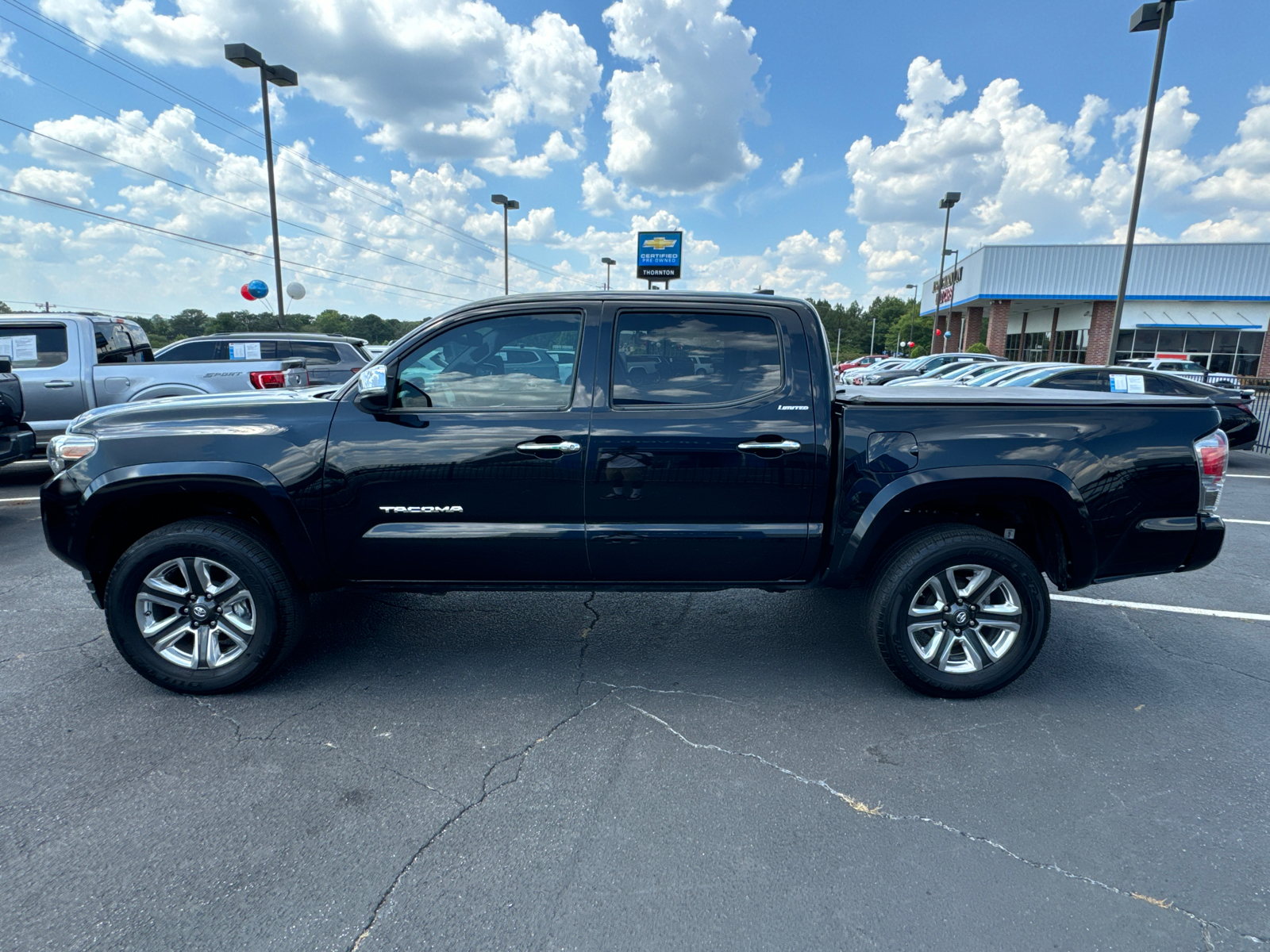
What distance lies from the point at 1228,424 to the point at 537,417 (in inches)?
457

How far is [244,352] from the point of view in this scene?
420 inches

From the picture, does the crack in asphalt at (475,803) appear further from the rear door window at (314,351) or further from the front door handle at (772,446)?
the rear door window at (314,351)

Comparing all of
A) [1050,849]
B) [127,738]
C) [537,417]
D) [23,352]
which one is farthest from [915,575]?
[23,352]

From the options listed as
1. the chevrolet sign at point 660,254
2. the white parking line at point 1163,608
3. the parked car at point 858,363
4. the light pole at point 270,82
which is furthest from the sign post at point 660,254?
the white parking line at point 1163,608

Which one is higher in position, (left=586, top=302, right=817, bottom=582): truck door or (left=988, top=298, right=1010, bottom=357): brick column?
(left=988, top=298, right=1010, bottom=357): brick column

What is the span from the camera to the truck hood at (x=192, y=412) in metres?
3.36

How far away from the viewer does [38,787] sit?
2.74 m

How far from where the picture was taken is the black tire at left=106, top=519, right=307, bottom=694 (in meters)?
3.33

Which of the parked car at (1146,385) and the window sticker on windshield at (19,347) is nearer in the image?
the window sticker on windshield at (19,347)

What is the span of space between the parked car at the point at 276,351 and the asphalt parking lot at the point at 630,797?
287 inches

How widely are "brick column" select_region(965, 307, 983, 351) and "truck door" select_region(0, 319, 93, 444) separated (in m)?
49.2

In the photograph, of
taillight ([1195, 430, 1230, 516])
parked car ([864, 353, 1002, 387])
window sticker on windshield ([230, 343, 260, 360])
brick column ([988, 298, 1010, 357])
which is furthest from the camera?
brick column ([988, 298, 1010, 357])

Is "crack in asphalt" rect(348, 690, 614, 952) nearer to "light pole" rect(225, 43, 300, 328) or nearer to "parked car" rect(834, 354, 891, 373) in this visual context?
"light pole" rect(225, 43, 300, 328)

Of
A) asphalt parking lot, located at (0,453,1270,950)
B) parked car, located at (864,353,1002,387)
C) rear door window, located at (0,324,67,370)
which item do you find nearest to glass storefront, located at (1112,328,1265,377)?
parked car, located at (864,353,1002,387)
